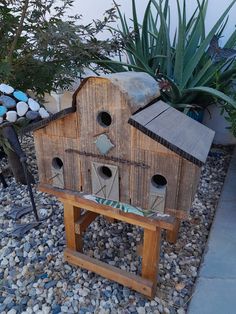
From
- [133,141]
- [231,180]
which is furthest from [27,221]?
[231,180]

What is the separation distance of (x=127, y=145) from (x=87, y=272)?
744mm

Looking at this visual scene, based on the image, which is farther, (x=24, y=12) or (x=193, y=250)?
(x=24, y=12)

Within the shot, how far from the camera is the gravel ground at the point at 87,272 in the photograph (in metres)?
1.32

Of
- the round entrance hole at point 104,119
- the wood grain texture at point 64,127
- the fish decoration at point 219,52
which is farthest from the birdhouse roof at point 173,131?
the fish decoration at point 219,52

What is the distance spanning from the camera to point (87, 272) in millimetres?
1485

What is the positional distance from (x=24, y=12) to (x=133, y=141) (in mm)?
1252

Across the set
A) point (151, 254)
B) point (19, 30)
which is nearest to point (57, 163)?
point (151, 254)

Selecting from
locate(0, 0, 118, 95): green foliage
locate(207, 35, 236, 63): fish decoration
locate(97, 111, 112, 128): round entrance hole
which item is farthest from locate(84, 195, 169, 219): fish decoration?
locate(207, 35, 236, 63): fish decoration

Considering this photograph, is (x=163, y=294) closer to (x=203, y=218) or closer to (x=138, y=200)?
(x=138, y=200)

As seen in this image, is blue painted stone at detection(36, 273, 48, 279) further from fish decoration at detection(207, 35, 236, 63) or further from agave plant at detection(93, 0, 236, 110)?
fish decoration at detection(207, 35, 236, 63)

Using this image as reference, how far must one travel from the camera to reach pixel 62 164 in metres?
1.27

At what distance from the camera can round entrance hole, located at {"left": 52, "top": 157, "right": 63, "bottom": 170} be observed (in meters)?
1.28

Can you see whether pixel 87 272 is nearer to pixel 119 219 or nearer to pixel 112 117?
pixel 119 219

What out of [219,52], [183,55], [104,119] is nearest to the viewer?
[104,119]
